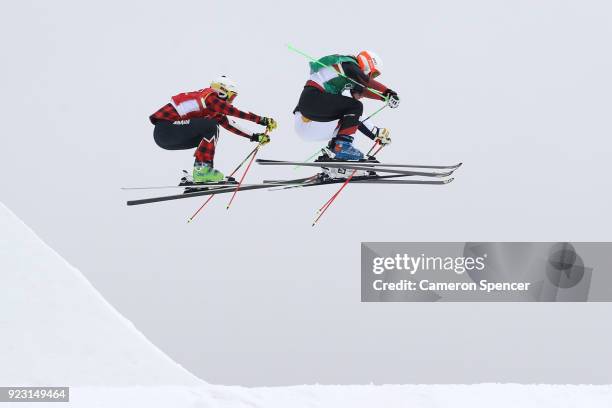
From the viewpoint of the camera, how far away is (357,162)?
13.4m

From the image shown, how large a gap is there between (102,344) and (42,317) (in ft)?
4.43

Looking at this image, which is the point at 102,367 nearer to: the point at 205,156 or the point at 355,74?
the point at 205,156

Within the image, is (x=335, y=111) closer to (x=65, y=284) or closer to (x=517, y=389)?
(x=517, y=389)

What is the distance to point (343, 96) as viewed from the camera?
→ 13445 mm

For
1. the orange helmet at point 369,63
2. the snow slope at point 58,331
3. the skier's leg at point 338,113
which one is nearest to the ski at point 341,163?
the skier's leg at point 338,113

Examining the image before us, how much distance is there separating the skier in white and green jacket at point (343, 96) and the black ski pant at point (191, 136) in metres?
1.39

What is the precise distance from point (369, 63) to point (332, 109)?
85 centimetres

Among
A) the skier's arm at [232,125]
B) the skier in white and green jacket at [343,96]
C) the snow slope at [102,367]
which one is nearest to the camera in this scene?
the snow slope at [102,367]

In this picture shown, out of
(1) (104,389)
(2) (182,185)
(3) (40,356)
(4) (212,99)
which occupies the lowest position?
(1) (104,389)

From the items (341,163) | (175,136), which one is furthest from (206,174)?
(341,163)

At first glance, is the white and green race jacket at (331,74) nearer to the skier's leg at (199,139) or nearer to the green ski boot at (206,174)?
the skier's leg at (199,139)

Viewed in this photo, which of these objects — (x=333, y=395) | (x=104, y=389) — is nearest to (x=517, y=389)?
(x=333, y=395)

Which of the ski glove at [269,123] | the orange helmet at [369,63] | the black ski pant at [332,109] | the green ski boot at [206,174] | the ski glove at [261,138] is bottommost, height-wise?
the green ski boot at [206,174]

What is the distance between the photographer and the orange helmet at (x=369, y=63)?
13.2 metres
